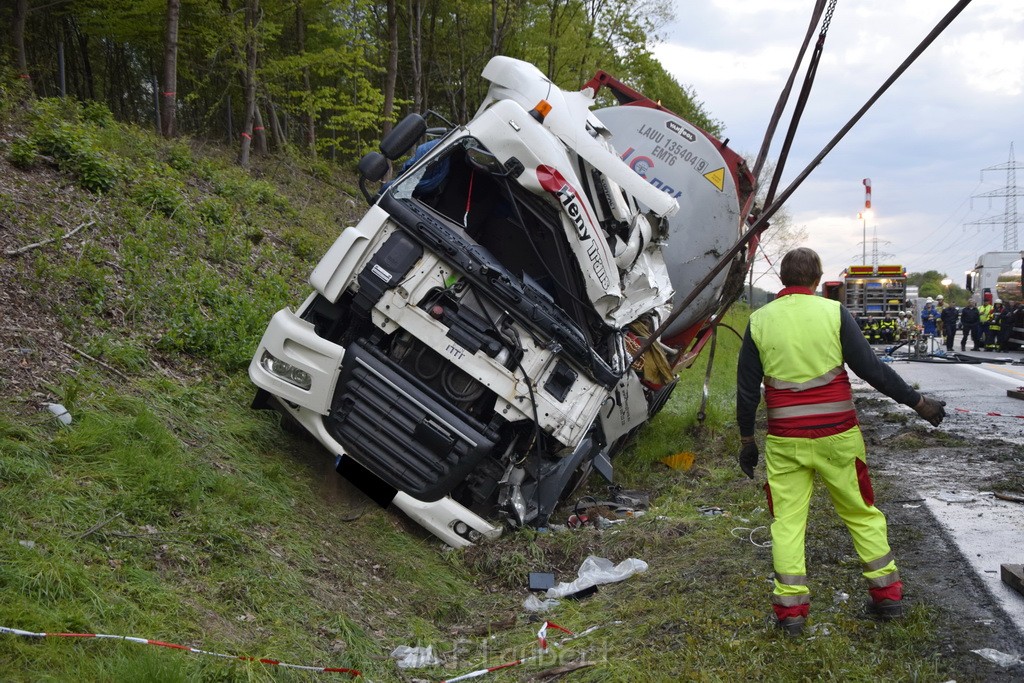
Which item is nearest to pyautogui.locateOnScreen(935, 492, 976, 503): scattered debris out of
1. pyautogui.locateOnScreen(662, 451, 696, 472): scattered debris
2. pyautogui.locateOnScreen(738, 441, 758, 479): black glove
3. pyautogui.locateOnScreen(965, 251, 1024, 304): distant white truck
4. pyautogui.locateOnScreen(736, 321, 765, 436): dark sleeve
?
pyautogui.locateOnScreen(738, 441, 758, 479): black glove

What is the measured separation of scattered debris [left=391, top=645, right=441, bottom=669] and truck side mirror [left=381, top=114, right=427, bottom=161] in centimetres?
304

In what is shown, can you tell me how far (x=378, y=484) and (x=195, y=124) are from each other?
24.8 m

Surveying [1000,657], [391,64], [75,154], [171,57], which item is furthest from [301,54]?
[1000,657]

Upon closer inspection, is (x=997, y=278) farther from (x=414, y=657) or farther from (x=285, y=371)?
(x=414, y=657)

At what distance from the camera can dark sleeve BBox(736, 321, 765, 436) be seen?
4.52 meters

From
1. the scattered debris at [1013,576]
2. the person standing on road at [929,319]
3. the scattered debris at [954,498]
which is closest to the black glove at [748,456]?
the scattered debris at [1013,576]

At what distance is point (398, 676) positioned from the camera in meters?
4.46

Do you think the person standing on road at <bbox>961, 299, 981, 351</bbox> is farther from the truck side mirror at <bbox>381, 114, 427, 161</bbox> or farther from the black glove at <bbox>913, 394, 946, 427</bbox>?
the black glove at <bbox>913, 394, 946, 427</bbox>

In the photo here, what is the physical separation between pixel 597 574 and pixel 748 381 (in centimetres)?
177

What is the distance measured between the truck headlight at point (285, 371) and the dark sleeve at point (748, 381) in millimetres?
2730

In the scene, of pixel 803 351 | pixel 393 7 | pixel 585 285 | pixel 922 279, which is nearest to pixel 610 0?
pixel 393 7

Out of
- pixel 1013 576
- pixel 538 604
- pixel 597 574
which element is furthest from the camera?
pixel 597 574

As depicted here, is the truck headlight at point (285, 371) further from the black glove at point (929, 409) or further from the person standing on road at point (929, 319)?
the person standing on road at point (929, 319)

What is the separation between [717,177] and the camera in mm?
9164
